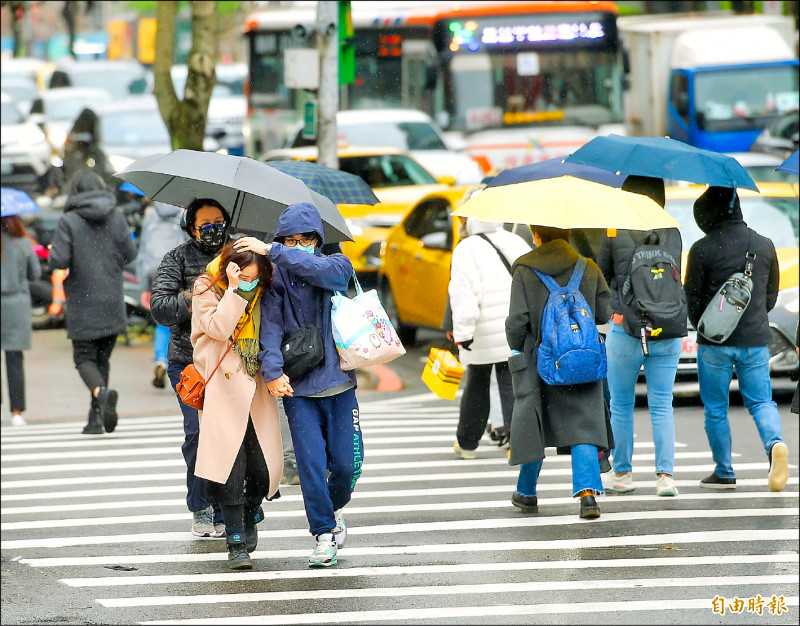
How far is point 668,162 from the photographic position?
7.48 m

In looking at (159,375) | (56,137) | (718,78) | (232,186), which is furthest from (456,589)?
(56,137)

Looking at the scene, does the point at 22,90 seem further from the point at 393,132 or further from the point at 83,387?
the point at 83,387

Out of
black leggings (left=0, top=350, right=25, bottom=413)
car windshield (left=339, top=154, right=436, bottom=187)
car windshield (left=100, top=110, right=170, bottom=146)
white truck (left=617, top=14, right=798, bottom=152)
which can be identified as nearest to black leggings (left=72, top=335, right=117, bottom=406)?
black leggings (left=0, top=350, right=25, bottom=413)

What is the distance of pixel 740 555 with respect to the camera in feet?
23.2

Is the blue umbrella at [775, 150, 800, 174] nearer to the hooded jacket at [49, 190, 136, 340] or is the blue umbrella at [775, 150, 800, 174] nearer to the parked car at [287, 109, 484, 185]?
the hooded jacket at [49, 190, 136, 340]

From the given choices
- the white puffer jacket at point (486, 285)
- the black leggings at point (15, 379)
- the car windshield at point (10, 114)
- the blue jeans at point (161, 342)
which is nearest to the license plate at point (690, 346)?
the white puffer jacket at point (486, 285)

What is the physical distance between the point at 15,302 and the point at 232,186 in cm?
617

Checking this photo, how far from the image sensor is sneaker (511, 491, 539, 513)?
8.16 metres

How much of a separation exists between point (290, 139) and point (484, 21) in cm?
356

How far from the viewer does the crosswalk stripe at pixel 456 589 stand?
20.9 ft

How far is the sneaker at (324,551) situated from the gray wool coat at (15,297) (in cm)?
565

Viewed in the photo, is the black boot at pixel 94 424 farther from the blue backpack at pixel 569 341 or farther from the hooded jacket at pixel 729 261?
the hooded jacket at pixel 729 261

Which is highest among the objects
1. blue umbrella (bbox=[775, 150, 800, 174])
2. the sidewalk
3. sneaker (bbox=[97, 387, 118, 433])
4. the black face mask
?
blue umbrella (bbox=[775, 150, 800, 174])

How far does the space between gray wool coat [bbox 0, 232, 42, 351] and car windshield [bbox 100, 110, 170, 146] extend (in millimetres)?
15338
